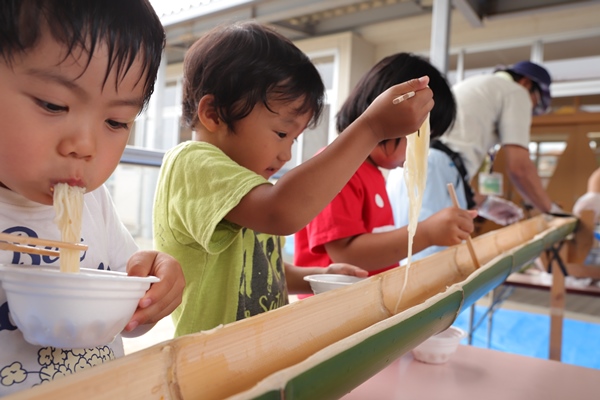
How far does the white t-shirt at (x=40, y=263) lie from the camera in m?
0.67

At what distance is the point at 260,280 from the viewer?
1102 mm

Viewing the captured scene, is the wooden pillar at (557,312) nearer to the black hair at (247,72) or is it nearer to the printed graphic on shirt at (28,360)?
the black hair at (247,72)

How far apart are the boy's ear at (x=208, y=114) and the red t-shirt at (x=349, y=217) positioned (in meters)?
0.44

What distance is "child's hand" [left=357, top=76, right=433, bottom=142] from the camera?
2.68 feet

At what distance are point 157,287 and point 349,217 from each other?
83 centimetres

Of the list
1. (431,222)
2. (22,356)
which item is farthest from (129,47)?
(431,222)

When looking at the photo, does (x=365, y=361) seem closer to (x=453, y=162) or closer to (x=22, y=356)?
(x=22, y=356)

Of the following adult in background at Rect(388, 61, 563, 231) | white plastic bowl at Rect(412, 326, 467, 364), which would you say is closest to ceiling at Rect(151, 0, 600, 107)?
adult in background at Rect(388, 61, 563, 231)

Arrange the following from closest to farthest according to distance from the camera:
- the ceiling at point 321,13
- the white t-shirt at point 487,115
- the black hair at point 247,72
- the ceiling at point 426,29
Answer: the black hair at point 247,72 < the white t-shirt at point 487,115 < the ceiling at point 321,13 < the ceiling at point 426,29

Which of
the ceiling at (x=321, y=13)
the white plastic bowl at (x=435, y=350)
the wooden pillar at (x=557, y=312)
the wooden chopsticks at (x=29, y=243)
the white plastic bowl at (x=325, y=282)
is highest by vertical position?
the ceiling at (x=321, y=13)

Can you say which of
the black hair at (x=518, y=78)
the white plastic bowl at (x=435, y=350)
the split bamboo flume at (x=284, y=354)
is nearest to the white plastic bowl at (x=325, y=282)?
the split bamboo flume at (x=284, y=354)

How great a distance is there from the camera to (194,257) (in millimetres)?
1048

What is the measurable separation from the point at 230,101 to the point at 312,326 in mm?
617

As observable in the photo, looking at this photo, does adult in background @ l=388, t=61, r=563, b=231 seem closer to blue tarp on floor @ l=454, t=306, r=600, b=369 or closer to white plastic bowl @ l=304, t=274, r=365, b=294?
white plastic bowl @ l=304, t=274, r=365, b=294
